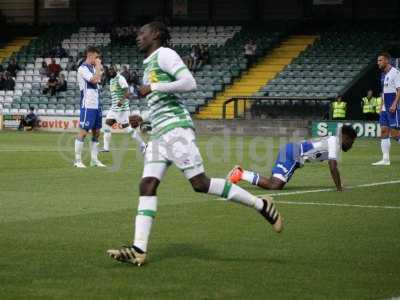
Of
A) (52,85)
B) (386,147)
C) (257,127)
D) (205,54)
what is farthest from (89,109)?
(52,85)

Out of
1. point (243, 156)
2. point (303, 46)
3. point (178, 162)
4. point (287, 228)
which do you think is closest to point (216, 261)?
point (178, 162)

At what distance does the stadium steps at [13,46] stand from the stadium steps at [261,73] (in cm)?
1429

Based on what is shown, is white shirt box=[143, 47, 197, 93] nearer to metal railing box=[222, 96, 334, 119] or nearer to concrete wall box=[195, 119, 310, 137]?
concrete wall box=[195, 119, 310, 137]

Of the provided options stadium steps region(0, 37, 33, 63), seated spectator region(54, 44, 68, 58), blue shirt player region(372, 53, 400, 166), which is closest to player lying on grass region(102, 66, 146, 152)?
blue shirt player region(372, 53, 400, 166)

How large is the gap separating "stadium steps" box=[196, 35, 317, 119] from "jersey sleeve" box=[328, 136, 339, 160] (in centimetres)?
2709

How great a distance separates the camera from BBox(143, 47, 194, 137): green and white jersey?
364 inches

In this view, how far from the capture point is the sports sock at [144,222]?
892 cm

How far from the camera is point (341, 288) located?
7.84 metres

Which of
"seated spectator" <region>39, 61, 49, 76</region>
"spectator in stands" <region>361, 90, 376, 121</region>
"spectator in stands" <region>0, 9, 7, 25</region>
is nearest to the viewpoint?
"spectator in stands" <region>361, 90, 376, 121</region>

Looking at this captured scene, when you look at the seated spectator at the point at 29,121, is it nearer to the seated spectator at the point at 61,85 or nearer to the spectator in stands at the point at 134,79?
the seated spectator at the point at 61,85

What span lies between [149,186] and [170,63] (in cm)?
114

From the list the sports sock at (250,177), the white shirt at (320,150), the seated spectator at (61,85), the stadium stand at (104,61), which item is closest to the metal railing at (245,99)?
the stadium stand at (104,61)

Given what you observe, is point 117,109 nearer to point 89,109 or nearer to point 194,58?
point 89,109

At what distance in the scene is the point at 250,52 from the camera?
46.9 m
